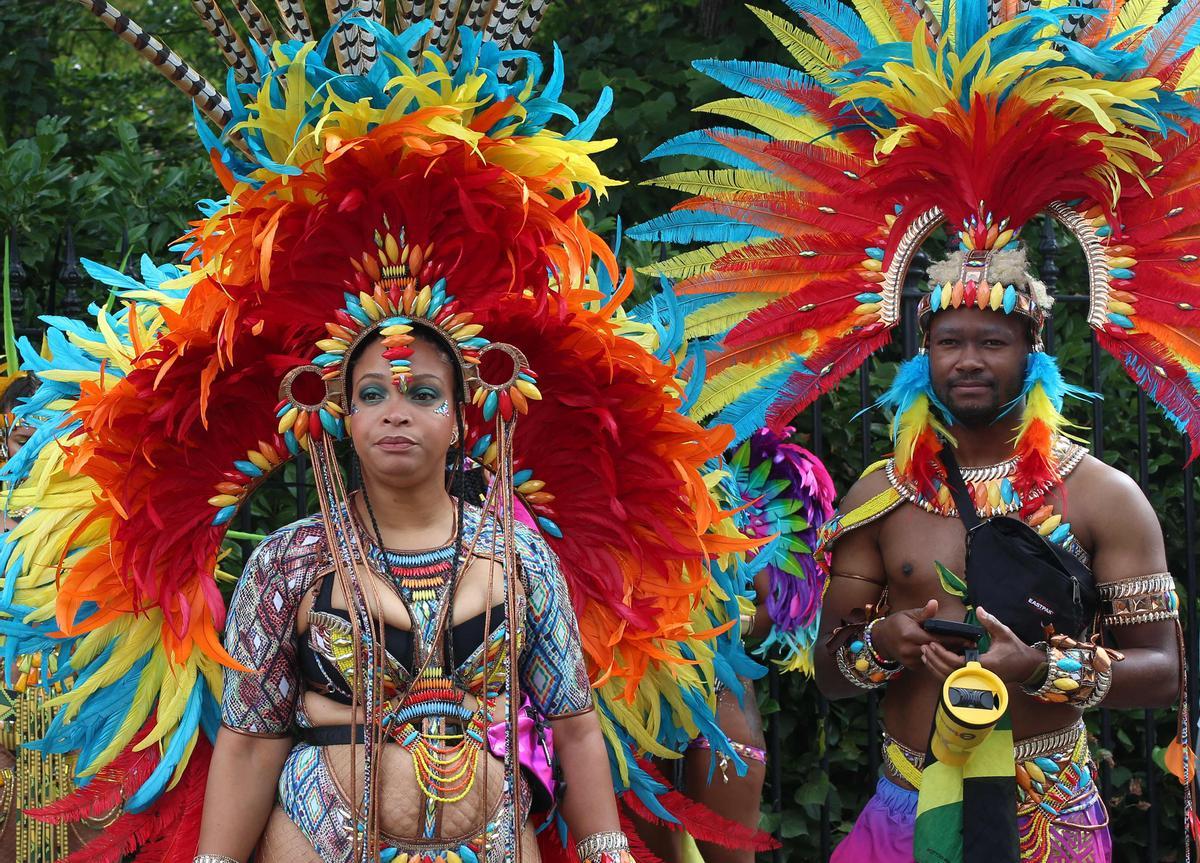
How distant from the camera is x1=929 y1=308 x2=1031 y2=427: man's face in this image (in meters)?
3.76

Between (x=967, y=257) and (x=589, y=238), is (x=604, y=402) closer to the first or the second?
(x=589, y=238)

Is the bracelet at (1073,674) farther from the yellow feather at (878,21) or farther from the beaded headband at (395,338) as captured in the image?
the yellow feather at (878,21)

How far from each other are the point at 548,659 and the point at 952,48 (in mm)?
1803

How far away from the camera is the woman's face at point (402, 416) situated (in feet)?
10.3

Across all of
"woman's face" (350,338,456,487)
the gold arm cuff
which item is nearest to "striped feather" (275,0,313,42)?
"woman's face" (350,338,456,487)

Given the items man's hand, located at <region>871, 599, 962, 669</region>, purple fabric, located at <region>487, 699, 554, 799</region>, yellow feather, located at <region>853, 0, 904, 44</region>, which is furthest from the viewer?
yellow feather, located at <region>853, 0, 904, 44</region>

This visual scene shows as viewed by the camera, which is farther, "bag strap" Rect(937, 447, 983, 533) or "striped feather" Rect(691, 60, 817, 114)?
"striped feather" Rect(691, 60, 817, 114)

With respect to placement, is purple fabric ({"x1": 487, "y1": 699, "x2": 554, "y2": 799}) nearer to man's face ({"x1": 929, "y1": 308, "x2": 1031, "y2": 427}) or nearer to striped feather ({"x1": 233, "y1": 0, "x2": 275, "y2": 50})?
man's face ({"x1": 929, "y1": 308, "x2": 1031, "y2": 427})

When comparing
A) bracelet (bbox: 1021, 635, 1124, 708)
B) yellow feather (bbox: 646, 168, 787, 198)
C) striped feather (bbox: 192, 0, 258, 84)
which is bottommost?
bracelet (bbox: 1021, 635, 1124, 708)

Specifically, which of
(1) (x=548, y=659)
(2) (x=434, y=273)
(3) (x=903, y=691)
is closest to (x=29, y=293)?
(2) (x=434, y=273)

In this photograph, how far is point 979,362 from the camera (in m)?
3.75

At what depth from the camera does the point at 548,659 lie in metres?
3.32

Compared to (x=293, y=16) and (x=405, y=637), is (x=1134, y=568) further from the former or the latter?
(x=293, y=16)

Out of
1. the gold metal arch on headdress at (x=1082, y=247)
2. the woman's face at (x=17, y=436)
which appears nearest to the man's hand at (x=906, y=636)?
the gold metal arch on headdress at (x=1082, y=247)
